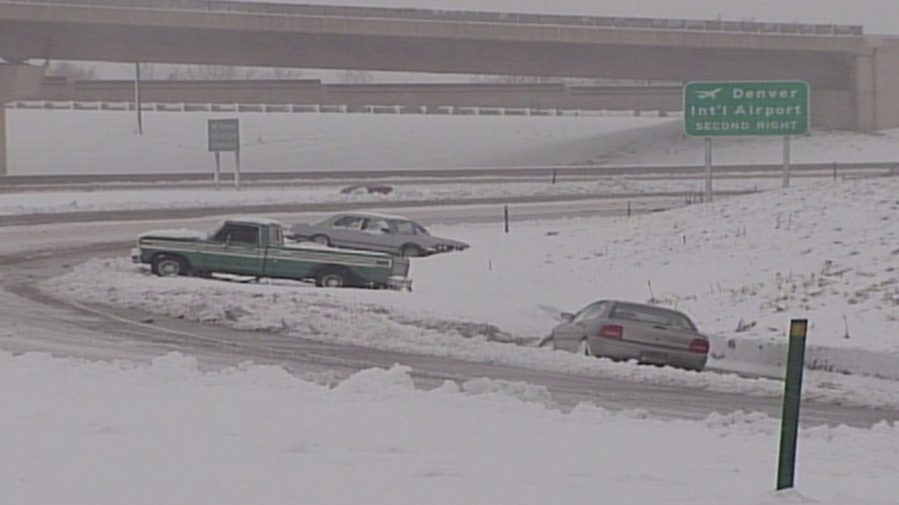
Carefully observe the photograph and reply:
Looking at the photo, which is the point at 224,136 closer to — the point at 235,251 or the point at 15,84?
the point at 15,84

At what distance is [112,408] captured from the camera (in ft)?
33.1

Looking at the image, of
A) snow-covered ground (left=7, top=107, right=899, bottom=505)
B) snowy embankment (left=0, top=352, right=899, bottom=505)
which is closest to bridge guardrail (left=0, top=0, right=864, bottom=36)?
snow-covered ground (left=7, top=107, right=899, bottom=505)

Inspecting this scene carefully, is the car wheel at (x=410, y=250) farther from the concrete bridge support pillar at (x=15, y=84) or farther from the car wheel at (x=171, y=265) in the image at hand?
the concrete bridge support pillar at (x=15, y=84)

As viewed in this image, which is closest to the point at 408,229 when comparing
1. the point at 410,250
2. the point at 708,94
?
the point at 410,250

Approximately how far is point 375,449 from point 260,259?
18250 millimetres

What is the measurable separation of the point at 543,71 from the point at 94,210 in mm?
40585

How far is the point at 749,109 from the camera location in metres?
37.9

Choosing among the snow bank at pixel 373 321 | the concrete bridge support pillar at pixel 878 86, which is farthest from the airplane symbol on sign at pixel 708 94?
the concrete bridge support pillar at pixel 878 86

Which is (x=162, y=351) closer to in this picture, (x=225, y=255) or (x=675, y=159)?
(x=225, y=255)

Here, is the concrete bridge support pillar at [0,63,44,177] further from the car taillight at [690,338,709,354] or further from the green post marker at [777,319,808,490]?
the green post marker at [777,319,808,490]

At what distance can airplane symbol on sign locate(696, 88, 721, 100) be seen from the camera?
37938mm

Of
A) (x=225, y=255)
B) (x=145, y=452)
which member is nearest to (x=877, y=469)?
(x=145, y=452)

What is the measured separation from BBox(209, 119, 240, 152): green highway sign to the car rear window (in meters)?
41.4

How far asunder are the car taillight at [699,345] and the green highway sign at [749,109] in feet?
64.6
